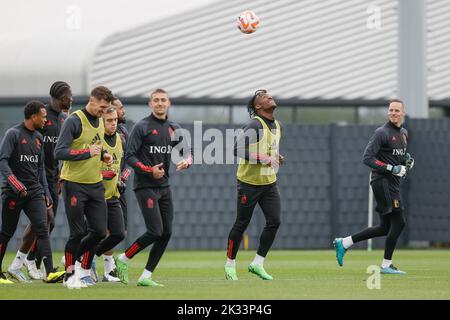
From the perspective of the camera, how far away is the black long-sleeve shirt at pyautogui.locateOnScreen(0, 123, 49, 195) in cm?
1412

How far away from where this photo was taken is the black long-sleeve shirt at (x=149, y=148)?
13562 mm

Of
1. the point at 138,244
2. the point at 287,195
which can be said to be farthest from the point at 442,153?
the point at 138,244

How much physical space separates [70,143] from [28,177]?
161cm

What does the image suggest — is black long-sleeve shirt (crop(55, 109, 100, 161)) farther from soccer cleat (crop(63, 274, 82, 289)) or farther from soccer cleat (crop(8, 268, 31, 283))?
soccer cleat (crop(8, 268, 31, 283))

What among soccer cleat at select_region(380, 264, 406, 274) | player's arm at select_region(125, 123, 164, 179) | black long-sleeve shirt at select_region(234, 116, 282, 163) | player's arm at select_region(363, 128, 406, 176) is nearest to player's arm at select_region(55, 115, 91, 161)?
player's arm at select_region(125, 123, 164, 179)

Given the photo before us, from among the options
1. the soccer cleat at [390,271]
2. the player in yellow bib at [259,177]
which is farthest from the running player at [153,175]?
the soccer cleat at [390,271]

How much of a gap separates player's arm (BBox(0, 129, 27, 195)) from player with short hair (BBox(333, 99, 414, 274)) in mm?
4903

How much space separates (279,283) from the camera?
45.6 ft

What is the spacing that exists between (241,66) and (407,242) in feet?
21.6

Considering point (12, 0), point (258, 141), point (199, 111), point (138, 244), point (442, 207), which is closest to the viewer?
point (138, 244)

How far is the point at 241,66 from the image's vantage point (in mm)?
28625

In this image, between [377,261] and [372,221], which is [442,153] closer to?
[372,221]

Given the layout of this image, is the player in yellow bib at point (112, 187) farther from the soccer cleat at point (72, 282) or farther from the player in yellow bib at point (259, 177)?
the player in yellow bib at point (259, 177)

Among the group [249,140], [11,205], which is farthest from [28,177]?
[249,140]
